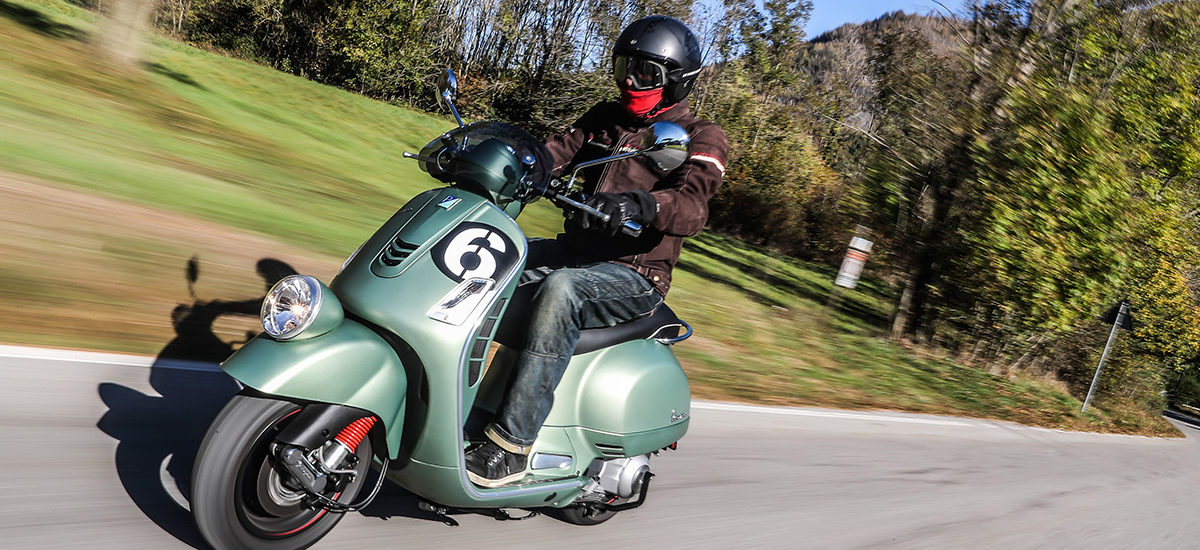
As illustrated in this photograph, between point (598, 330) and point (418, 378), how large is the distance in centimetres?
87

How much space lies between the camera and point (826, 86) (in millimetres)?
35906

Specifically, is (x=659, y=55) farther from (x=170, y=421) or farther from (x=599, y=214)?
(x=170, y=421)

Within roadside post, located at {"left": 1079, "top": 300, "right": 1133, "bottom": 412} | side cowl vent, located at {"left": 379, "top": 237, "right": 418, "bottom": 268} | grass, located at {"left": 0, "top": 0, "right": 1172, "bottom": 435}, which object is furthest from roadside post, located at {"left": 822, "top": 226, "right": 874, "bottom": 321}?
side cowl vent, located at {"left": 379, "top": 237, "right": 418, "bottom": 268}

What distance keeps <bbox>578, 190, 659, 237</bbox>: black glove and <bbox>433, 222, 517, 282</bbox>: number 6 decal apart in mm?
294

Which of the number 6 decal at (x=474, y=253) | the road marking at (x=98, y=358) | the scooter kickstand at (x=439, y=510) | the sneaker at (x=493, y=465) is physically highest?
the number 6 decal at (x=474, y=253)

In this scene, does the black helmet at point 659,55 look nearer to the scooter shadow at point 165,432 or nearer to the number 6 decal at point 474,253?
the number 6 decal at point 474,253

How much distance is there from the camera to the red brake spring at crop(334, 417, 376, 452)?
2.73m

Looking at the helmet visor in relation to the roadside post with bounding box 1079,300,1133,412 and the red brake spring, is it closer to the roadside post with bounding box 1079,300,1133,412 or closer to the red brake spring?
the red brake spring

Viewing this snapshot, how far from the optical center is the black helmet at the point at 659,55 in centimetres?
347

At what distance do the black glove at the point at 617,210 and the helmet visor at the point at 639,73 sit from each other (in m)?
0.59

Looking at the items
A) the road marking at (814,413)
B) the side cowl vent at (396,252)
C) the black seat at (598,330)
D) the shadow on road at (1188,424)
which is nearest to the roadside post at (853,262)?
the road marking at (814,413)

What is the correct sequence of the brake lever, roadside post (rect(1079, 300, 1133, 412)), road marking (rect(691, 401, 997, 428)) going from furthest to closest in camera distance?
1. roadside post (rect(1079, 300, 1133, 412))
2. road marking (rect(691, 401, 997, 428))
3. the brake lever

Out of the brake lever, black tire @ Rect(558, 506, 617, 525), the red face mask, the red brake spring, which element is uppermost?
the red face mask

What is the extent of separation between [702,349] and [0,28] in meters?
13.1
